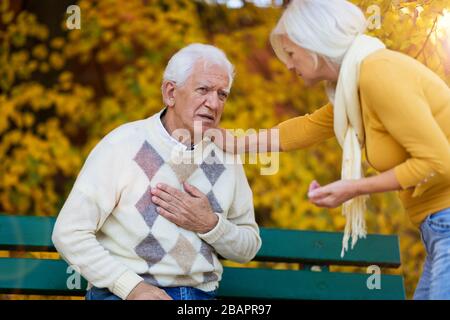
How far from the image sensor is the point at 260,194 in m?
5.65

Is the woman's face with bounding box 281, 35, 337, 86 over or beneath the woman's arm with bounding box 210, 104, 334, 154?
over

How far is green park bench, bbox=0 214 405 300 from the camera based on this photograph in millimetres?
3283

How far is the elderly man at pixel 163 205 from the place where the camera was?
2.79m

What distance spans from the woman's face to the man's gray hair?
1.51 ft

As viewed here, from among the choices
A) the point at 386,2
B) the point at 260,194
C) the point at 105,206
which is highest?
the point at 386,2

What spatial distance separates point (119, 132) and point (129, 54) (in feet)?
9.93

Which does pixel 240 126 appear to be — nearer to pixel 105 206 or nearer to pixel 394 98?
pixel 105 206

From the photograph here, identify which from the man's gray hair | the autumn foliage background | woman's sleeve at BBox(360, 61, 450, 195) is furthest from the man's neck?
the autumn foliage background

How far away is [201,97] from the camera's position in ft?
9.62

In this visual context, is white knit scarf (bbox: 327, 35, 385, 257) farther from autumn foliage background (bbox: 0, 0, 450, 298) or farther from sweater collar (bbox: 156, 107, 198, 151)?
autumn foliage background (bbox: 0, 0, 450, 298)

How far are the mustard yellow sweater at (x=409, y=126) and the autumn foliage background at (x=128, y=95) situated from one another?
3.01 m

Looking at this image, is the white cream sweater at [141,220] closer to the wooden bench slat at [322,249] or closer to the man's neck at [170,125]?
the man's neck at [170,125]
